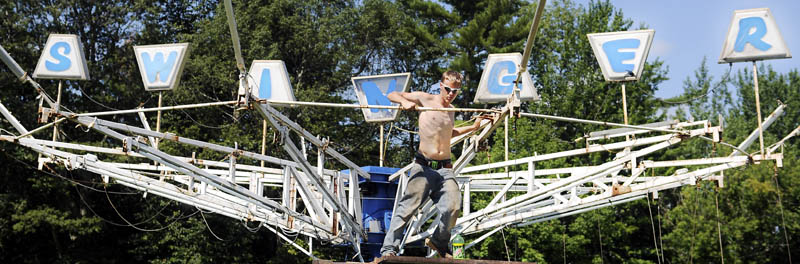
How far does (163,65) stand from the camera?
15.4 meters

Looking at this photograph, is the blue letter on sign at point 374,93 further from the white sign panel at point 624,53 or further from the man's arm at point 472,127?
the man's arm at point 472,127

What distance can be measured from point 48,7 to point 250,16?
7629mm

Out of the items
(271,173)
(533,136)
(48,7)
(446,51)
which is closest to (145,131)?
(271,173)

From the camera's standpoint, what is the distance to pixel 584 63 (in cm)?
3588

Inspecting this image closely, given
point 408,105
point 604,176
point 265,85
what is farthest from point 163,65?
point 604,176

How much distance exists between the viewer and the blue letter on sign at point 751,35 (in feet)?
45.6

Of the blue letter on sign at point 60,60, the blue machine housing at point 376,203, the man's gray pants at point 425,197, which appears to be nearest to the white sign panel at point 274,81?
the blue machine housing at point 376,203

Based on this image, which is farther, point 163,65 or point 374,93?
point 374,93

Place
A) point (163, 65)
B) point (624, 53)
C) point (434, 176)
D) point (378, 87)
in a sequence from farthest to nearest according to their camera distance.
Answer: point (378, 87)
point (163, 65)
point (624, 53)
point (434, 176)

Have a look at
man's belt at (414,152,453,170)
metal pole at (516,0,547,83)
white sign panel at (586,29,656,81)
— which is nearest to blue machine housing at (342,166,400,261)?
white sign panel at (586,29,656,81)

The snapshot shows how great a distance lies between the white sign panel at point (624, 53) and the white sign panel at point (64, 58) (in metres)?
9.01

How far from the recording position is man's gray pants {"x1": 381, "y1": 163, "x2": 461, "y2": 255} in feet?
31.0

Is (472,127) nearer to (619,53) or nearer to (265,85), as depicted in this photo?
(619,53)

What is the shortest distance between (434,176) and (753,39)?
23.5 feet
